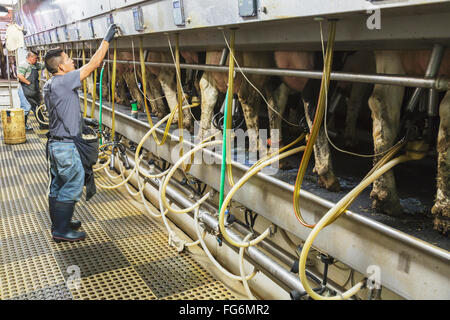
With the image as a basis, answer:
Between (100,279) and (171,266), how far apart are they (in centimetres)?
47

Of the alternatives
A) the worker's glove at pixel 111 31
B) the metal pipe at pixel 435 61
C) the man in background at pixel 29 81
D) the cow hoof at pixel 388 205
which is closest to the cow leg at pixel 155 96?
the worker's glove at pixel 111 31

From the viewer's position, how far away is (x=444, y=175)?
141 cm

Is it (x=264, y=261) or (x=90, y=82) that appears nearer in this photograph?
(x=264, y=261)

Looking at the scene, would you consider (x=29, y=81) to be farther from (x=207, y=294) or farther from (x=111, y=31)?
(x=207, y=294)

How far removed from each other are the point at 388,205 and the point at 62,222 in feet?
7.70

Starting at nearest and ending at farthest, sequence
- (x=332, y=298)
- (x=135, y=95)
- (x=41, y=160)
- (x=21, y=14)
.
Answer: (x=332, y=298) < (x=135, y=95) < (x=41, y=160) < (x=21, y=14)

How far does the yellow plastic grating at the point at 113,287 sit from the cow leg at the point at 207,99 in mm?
1056

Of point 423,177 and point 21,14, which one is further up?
point 21,14

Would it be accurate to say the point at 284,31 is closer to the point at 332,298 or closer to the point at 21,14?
the point at 332,298

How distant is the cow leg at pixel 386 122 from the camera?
1559 mm

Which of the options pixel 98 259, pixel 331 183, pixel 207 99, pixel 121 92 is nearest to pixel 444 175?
pixel 331 183

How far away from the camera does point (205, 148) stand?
8.33ft

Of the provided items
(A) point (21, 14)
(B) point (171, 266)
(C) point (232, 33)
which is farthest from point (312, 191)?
(A) point (21, 14)

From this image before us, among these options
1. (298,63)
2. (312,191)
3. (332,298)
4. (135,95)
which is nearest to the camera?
(332,298)
